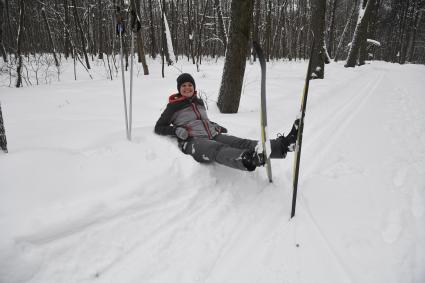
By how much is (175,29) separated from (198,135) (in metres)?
19.6

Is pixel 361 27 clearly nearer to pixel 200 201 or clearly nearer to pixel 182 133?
pixel 182 133

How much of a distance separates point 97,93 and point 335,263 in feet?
21.6

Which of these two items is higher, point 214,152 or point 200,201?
point 214,152

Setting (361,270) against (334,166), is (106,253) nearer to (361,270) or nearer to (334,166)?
(361,270)

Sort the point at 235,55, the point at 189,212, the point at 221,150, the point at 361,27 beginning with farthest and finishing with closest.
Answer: the point at 361,27, the point at 235,55, the point at 221,150, the point at 189,212

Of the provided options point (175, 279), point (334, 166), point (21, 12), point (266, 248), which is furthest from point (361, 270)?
point (21, 12)

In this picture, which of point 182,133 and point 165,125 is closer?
point 182,133

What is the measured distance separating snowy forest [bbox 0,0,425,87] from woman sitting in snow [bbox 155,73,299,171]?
124cm

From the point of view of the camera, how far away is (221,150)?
288 cm

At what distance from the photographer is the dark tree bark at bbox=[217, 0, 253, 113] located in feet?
16.1

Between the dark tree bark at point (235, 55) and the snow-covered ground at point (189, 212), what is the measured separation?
1921 millimetres

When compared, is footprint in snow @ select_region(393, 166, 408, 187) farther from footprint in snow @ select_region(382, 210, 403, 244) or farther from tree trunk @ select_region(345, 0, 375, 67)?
tree trunk @ select_region(345, 0, 375, 67)

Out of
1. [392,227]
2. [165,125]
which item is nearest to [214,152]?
[165,125]

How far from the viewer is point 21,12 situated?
8.64 m
